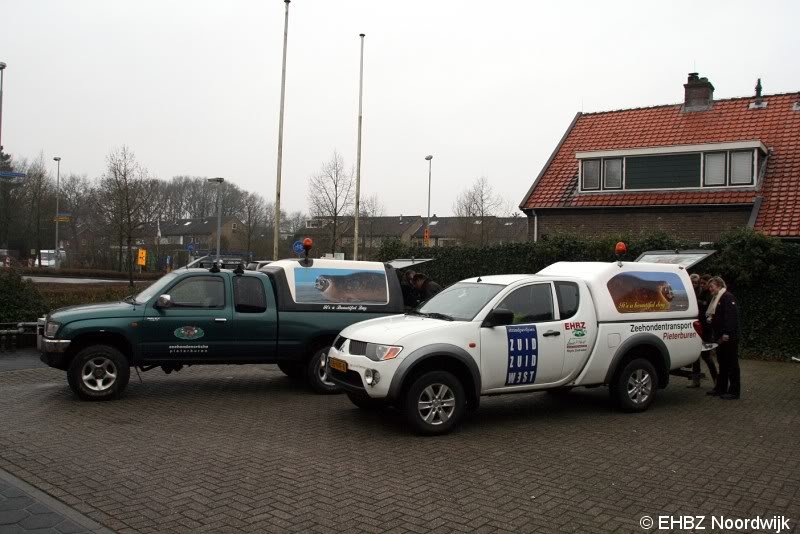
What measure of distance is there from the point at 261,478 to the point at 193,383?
563 centimetres

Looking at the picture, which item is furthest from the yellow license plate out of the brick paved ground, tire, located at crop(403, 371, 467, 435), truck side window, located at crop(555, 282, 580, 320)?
truck side window, located at crop(555, 282, 580, 320)

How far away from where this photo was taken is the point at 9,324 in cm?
1500

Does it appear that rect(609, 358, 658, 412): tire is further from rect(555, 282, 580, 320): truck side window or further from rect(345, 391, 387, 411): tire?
rect(345, 391, 387, 411): tire

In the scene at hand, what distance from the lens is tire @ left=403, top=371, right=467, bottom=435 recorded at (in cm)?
771

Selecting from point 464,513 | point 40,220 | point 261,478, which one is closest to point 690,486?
point 464,513

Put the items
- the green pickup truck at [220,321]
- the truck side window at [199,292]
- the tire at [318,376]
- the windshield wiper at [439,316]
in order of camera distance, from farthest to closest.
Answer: the tire at [318,376]
the truck side window at [199,292]
the green pickup truck at [220,321]
the windshield wiper at [439,316]

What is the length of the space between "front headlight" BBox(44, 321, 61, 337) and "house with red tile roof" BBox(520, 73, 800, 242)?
650 inches

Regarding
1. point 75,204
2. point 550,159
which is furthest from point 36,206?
point 550,159

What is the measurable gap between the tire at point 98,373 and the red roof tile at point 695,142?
59.7 ft

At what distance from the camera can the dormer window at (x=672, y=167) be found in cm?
2256

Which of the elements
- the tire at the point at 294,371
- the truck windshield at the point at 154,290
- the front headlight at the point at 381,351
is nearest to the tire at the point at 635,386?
the front headlight at the point at 381,351

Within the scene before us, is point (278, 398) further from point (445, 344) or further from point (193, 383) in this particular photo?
point (445, 344)

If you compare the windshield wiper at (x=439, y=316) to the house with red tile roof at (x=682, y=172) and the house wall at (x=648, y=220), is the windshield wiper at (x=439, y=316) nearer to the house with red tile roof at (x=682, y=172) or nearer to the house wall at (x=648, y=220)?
the house wall at (x=648, y=220)

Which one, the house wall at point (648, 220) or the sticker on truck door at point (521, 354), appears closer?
the sticker on truck door at point (521, 354)
